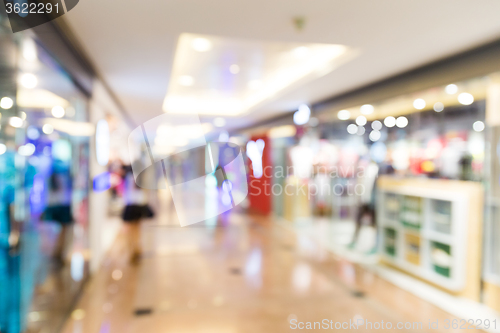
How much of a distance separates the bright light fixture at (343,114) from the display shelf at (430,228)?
126 cm

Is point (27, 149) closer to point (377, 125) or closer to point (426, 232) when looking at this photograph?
point (426, 232)

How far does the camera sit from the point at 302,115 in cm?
654

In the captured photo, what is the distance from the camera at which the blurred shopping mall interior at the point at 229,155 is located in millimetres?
2354

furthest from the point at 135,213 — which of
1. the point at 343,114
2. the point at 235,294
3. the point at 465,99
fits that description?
the point at 465,99

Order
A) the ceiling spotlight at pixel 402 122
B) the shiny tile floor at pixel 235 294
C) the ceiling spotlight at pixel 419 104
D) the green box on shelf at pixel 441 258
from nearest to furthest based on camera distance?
1. the shiny tile floor at pixel 235 294
2. the green box on shelf at pixel 441 258
3. the ceiling spotlight at pixel 419 104
4. the ceiling spotlight at pixel 402 122

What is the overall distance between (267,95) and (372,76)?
220 cm

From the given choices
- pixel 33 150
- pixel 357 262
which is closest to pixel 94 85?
pixel 33 150

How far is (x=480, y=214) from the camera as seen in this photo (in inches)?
138

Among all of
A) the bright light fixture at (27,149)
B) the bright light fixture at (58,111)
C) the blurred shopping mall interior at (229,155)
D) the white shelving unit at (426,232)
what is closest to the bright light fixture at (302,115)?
the blurred shopping mall interior at (229,155)

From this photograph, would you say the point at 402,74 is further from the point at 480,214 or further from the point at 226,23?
the point at 226,23

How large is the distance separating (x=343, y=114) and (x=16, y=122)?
15.5 ft

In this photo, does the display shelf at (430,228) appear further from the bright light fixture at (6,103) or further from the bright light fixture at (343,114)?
the bright light fixture at (6,103)

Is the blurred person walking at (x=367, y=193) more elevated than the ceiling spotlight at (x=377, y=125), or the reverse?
the ceiling spotlight at (x=377, y=125)

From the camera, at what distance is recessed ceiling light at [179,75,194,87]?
5329 millimetres
